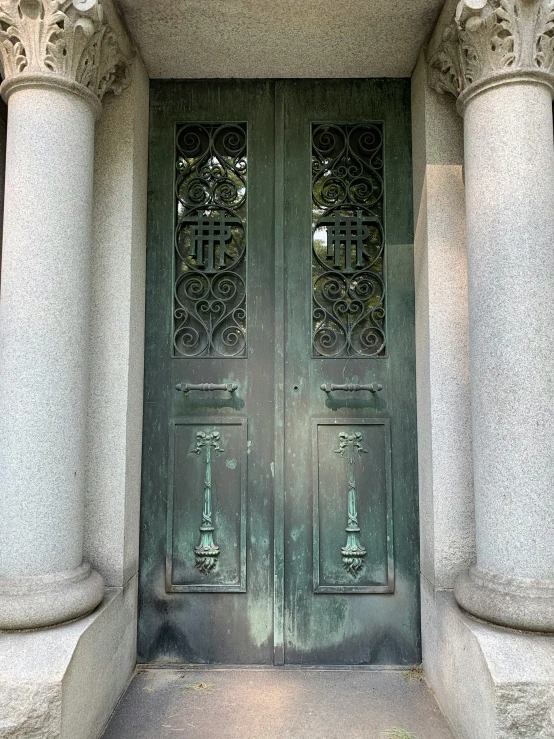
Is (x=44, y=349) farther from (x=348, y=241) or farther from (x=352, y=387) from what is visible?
(x=348, y=241)

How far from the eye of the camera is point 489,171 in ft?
11.1

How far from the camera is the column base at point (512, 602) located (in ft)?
9.76

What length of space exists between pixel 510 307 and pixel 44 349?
104 inches

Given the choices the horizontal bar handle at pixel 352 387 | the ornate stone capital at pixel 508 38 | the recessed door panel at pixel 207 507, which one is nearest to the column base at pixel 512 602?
the horizontal bar handle at pixel 352 387

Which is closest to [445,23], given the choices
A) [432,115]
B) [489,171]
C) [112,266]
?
[432,115]

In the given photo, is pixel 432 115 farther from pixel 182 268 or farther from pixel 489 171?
pixel 182 268

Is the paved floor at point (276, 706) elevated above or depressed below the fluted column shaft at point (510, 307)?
below

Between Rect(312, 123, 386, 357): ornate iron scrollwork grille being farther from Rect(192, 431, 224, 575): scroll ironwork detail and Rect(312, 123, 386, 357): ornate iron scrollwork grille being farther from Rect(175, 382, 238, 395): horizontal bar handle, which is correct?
Rect(192, 431, 224, 575): scroll ironwork detail

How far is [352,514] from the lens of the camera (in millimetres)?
4160

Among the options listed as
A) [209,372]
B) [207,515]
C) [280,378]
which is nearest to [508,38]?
[280,378]

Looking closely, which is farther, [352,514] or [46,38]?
[352,514]

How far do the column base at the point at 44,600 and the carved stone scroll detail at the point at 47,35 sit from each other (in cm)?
290

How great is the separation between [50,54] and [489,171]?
267 cm

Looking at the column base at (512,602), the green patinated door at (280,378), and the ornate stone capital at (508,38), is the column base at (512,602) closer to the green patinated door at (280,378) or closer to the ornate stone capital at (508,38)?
the green patinated door at (280,378)
